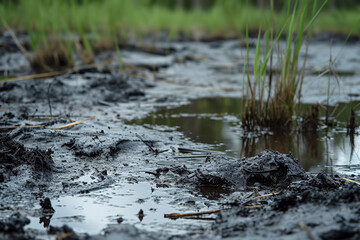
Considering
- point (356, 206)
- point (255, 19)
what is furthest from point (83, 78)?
point (255, 19)

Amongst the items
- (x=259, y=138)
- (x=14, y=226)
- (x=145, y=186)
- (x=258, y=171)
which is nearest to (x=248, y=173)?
(x=258, y=171)

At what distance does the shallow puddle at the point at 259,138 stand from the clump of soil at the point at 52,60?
2456 millimetres

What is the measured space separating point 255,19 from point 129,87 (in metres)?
9.07

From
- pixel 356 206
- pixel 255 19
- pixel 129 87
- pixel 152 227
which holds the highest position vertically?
pixel 255 19

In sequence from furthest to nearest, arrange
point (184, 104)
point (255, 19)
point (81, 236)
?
1. point (255, 19)
2. point (184, 104)
3. point (81, 236)

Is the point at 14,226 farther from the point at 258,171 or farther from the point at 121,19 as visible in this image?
the point at 121,19

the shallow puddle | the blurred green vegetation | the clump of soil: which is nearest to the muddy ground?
the shallow puddle

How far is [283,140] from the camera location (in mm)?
3006

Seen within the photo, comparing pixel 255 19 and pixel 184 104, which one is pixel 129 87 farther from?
pixel 255 19

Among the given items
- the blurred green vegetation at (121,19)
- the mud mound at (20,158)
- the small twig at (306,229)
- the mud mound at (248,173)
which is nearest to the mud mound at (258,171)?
the mud mound at (248,173)

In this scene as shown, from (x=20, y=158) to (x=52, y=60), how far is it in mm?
3980

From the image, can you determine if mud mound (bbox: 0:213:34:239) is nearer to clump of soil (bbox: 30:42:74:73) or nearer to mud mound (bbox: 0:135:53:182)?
mud mound (bbox: 0:135:53:182)

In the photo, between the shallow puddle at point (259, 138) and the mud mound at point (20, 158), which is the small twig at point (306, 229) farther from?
the mud mound at point (20, 158)

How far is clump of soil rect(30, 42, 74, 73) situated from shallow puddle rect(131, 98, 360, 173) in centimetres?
246
